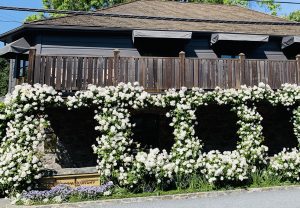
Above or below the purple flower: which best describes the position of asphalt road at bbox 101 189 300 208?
below

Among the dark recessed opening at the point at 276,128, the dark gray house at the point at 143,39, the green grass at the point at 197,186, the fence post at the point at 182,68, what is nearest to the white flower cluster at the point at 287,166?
the green grass at the point at 197,186

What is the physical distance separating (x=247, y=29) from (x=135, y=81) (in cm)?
793

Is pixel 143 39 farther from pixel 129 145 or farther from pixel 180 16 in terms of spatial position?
pixel 129 145

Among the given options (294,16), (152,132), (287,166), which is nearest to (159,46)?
(152,132)

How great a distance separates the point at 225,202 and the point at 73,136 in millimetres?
6216

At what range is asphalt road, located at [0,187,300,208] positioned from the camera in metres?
7.99

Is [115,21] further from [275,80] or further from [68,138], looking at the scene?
[275,80]

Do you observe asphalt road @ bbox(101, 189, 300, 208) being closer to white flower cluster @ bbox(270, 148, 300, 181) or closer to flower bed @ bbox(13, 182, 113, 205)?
flower bed @ bbox(13, 182, 113, 205)

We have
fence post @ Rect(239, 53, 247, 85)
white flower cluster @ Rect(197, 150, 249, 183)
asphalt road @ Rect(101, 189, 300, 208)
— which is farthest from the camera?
fence post @ Rect(239, 53, 247, 85)

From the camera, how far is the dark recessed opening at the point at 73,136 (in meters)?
11.9

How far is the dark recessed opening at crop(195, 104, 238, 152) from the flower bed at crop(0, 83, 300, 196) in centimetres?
212

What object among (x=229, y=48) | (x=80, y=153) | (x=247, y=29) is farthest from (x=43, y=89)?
(x=247, y=29)

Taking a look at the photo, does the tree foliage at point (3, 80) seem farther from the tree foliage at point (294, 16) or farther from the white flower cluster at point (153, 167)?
the tree foliage at point (294, 16)

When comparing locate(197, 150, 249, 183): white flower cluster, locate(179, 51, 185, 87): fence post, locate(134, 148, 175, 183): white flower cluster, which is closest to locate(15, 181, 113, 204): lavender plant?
locate(134, 148, 175, 183): white flower cluster
